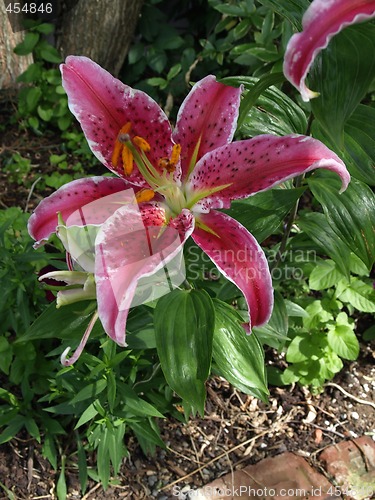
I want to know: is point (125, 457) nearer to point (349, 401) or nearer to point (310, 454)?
point (310, 454)

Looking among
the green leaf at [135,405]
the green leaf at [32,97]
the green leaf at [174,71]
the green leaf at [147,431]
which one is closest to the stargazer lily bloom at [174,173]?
the green leaf at [135,405]

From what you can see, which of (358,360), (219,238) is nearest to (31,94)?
(358,360)

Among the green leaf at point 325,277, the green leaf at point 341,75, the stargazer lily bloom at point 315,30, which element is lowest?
the green leaf at point 325,277

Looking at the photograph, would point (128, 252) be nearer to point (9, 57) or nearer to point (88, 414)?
point (88, 414)

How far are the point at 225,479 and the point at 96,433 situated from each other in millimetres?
460

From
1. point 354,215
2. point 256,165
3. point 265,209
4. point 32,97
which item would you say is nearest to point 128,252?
point 256,165

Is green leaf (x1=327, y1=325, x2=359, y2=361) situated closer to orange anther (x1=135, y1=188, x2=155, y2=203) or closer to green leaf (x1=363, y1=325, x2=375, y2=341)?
green leaf (x1=363, y1=325, x2=375, y2=341)

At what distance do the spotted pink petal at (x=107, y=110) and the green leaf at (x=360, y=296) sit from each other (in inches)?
41.9

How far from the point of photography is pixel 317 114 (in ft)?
2.40

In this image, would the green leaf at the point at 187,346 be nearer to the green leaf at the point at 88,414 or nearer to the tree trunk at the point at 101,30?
the green leaf at the point at 88,414

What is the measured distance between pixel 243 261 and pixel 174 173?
0.19m

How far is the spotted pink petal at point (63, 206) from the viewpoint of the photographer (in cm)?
88

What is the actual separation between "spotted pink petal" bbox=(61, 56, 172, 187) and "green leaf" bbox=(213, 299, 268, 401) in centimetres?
32

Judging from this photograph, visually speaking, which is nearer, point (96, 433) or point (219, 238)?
point (219, 238)
